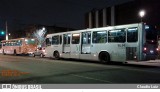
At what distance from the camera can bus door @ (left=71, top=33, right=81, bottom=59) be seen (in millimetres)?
25597

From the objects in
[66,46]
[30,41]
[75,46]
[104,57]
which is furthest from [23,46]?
[104,57]

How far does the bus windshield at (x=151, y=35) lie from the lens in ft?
65.2

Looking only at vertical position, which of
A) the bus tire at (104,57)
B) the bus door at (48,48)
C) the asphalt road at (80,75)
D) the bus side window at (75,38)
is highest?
the bus side window at (75,38)

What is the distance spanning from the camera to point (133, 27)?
65.4 feet

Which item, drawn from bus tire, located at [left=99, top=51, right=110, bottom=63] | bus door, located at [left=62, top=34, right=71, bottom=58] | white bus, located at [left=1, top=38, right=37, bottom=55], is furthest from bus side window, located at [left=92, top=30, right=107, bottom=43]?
white bus, located at [left=1, top=38, right=37, bottom=55]

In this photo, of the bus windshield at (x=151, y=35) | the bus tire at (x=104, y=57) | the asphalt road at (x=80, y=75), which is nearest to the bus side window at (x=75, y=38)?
the bus tire at (x=104, y=57)

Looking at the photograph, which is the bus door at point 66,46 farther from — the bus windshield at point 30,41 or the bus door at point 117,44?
the bus windshield at point 30,41

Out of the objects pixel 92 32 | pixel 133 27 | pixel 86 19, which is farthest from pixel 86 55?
pixel 86 19

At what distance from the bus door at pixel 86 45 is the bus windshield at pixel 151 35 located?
6.02 m

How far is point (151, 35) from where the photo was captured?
20406 millimetres

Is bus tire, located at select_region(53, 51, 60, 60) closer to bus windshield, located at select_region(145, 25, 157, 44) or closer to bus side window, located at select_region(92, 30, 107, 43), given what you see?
bus side window, located at select_region(92, 30, 107, 43)

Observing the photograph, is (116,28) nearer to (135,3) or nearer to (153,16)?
(153,16)

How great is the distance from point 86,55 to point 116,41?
157 inches

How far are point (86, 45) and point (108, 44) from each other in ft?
10.2
